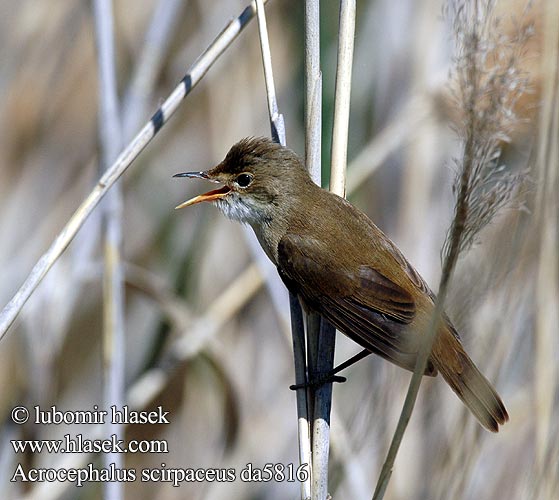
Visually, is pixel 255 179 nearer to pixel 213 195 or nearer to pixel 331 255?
pixel 213 195

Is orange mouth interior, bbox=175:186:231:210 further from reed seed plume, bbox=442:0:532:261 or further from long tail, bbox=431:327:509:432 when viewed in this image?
reed seed plume, bbox=442:0:532:261

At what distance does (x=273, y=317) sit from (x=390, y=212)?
26.3 inches

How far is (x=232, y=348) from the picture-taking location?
3.23 metres

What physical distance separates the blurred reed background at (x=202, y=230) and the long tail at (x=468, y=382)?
45 cm

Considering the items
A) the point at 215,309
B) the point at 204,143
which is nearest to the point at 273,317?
the point at 215,309

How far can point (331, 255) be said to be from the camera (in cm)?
227

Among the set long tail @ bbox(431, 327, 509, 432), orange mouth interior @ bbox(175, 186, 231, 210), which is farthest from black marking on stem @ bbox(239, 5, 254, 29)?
long tail @ bbox(431, 327, 509, 432)

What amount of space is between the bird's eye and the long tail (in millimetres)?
772

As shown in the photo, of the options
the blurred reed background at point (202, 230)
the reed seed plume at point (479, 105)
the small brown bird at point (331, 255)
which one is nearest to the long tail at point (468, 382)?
the small brown bird at point (331, 255)

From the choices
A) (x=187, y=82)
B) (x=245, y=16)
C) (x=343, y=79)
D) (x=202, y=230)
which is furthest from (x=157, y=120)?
(x=202, y=230)

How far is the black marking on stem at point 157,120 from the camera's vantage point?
1963 millimetres

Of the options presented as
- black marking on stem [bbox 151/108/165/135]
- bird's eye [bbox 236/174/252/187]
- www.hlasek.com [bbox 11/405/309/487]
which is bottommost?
www.hlasek.com [bbox 11/405/309/487]

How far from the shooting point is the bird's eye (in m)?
2.41

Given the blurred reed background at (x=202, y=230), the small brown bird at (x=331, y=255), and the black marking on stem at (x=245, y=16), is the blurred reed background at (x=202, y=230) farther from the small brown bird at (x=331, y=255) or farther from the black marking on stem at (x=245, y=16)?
the black marking on stem at (x=245, y=16)
